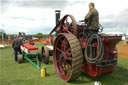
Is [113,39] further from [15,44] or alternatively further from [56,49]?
[15,44]

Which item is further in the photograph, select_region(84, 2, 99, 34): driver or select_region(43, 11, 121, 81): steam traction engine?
select_region(84, 2, 99, 34): driver

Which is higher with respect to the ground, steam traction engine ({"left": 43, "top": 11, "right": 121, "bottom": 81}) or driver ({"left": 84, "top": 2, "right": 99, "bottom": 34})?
driver ({"left": 84, "top": 2, "right": 99, "bottom": 34})

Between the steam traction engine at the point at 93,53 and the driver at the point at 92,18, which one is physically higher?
the driver at the point at 92,18

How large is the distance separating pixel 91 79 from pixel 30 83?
84.7 inches

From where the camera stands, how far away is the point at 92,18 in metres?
4.09

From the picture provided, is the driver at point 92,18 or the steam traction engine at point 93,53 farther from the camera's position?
the driver at point 92,18

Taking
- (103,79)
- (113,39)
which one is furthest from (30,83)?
(113,39)

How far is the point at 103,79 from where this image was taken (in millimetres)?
4441

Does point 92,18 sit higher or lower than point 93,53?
higher

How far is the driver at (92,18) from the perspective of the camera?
401 cm

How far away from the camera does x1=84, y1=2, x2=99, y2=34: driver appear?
13.2 feet

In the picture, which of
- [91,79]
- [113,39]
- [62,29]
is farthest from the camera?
[62,29]

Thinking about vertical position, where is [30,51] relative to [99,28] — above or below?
below

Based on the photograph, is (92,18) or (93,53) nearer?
(93,53)
